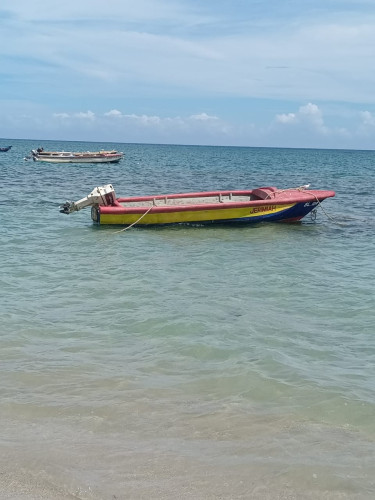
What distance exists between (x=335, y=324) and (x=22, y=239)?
9153 millimetres

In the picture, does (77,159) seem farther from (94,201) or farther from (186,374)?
(186,374)

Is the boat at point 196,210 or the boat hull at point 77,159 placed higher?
the boat hull at point 77,159

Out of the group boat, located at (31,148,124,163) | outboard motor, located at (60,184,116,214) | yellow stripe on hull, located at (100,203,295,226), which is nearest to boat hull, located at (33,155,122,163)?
boat, located at (31,148,124,163)

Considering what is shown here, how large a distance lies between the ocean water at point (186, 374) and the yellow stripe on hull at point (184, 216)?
125 inches

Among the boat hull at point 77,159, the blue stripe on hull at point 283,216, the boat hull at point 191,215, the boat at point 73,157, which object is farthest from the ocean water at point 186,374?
the boat at point 73,157

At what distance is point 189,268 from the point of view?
477 inches

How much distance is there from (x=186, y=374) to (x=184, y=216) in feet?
36.0

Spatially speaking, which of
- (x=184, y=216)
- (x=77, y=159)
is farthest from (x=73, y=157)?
(x=184, y=216)

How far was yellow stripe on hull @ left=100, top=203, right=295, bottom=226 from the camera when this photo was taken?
16.9 metres

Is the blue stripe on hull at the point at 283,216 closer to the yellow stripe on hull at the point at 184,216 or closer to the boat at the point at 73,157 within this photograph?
the yellow stripe on hull at the point at 184,216

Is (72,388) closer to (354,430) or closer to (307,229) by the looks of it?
(354,430)

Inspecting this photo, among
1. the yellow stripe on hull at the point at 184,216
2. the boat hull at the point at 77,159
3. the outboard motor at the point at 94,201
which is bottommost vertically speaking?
the yellow stripe on hull at the point at 184,216

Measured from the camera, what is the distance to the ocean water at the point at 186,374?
4.29m

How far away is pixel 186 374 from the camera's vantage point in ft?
21.1
